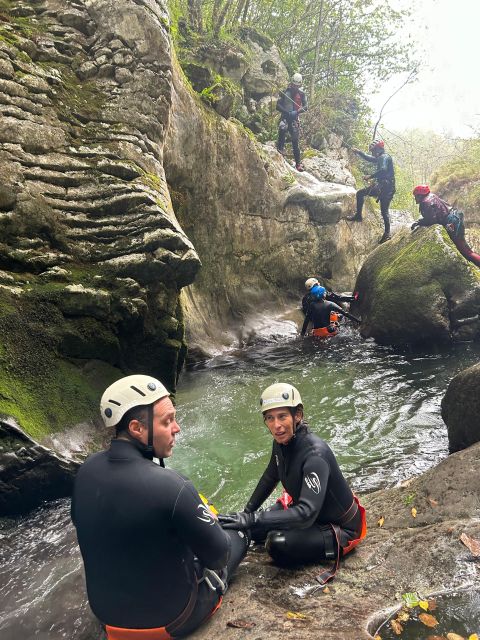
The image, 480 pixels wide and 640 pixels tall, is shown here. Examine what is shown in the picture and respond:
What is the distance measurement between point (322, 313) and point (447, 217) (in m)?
4.71

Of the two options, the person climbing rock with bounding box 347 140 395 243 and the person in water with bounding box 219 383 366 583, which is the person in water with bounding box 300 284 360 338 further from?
the person in water with bounding box 219 383 366 583

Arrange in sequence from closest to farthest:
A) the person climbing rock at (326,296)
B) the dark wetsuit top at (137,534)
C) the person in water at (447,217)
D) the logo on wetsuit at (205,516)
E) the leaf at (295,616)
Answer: the dark wetsuit top at (137,534) < the logo on wetsuit at (205,516) < the leaf at (295,616) < the person in water at (447,217) < the person climbing rock at (326,296)

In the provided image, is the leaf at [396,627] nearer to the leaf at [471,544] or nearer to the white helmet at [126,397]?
the leaf at [471,544]

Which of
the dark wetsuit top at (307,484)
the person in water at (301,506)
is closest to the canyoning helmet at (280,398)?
the person in water at (301,506)

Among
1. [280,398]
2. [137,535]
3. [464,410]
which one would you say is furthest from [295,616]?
[464,410]

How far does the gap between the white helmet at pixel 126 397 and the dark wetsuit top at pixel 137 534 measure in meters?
0.16

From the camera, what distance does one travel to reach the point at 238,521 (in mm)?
3391

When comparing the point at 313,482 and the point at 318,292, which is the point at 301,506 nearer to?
the point at 313,482

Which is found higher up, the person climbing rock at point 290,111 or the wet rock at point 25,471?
the person climbing rock at point 290,111

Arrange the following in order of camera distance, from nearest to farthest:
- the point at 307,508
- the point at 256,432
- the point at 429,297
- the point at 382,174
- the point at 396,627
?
the point at 396,627 < the point at 307,508 < the point at 256,432 < the point at 429,297 < the point at 382,174

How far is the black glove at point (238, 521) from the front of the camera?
3.38 meters

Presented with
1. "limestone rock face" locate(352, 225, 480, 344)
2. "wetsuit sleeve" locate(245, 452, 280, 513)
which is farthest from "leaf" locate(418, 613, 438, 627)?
"limestone rock face" locate(352, 225, 480, 344)

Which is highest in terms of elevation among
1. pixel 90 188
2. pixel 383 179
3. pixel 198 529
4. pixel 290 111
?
pixel 290 111

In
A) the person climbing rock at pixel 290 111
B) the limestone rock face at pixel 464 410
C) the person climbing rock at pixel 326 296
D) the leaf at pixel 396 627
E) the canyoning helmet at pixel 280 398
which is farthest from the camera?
the person climbing rock at pixel 290 111
